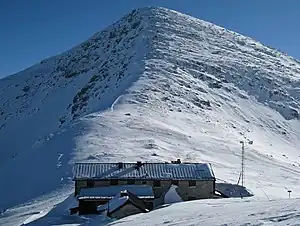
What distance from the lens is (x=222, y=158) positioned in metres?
56.8

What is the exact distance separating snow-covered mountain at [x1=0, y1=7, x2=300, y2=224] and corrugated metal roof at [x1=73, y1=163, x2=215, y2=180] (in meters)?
4.00

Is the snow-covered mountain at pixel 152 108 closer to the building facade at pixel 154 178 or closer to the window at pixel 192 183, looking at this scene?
the building facade at pixel 154 178

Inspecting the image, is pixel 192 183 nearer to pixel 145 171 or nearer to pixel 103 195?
pixel 145 171

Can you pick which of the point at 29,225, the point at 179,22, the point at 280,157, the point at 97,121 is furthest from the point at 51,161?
the point at 179,22

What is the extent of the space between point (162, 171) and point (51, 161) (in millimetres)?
18073

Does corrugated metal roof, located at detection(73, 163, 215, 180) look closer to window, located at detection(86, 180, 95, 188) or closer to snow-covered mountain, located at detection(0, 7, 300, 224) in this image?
window, located at detection(86, 180, 95, 188)

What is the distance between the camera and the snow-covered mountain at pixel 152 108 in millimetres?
51219

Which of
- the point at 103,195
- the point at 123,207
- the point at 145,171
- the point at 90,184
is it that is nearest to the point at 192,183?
the point at 145,171

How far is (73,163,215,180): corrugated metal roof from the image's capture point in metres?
37.8

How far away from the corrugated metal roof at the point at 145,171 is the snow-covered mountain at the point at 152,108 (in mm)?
4000

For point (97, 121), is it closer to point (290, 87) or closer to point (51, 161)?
point (51, 161)

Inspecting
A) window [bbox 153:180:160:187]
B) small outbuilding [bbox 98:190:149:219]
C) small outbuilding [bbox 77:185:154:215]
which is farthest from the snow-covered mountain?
small outbuilding [bbox 98:190:149:219]

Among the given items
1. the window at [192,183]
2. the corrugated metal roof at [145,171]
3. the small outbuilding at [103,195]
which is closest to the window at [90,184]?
the corrugated metal roof at [145,171]

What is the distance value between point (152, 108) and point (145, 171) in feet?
120
